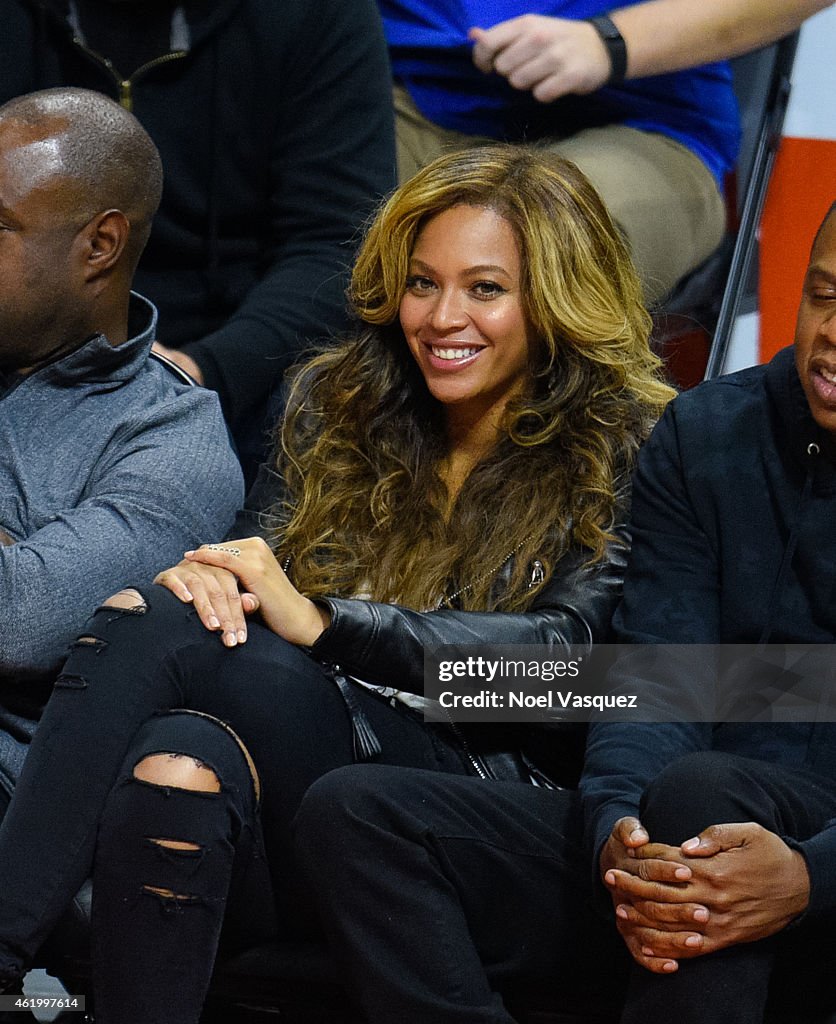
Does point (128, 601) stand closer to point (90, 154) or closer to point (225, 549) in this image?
point (225, 549)

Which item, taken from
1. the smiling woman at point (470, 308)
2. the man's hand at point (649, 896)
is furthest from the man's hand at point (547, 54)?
the man's hand at point (649, 896)

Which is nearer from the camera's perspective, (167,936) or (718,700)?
(167,936)

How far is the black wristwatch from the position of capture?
98.2 inches

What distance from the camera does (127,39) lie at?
2.43m

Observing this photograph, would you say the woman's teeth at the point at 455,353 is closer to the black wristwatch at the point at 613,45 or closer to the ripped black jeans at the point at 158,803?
the ripped black jeans at the point at 158,803

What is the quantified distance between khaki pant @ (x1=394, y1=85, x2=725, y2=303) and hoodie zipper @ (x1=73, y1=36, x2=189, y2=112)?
0.43 metres

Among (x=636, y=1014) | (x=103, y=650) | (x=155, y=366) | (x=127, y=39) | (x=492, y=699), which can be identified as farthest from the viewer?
(x=127, y=39)

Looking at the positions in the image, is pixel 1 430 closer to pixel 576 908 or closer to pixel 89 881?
pixel 89 881

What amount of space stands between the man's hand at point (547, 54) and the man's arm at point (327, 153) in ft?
0.58

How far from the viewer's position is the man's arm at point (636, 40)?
2.47 m

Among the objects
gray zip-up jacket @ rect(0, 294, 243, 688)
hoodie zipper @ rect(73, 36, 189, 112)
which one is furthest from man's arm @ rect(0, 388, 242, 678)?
hoodie zipper @ rect(73, 36, 189, 112)

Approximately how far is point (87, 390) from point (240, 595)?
392 mm

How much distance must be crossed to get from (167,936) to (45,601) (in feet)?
1.30

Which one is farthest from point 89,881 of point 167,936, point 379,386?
point 379,386
